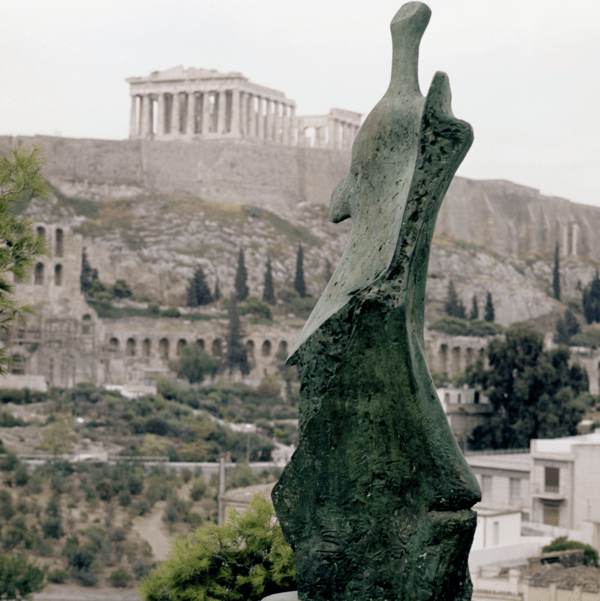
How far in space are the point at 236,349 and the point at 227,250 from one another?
1338 centimetres

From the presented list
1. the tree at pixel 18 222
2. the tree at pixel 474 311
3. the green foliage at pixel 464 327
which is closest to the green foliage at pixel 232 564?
the tree at pixel 18 222

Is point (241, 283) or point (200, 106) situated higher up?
point (200, 106)

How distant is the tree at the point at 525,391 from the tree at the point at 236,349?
16.4 metres

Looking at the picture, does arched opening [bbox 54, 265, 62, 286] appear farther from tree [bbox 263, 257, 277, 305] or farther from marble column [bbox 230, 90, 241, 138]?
marble column [bbox 230, 90, 241, 138]

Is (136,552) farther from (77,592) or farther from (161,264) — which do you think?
(161,264)

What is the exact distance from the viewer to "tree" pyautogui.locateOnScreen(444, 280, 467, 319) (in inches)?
2581

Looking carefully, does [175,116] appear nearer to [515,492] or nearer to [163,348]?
[163,348]

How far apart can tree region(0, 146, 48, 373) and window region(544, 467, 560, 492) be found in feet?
65.1

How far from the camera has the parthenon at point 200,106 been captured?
74.7 meters

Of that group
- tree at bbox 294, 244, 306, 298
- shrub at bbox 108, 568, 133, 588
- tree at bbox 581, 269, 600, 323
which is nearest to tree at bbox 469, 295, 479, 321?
tree at bbox 581, 269, 600, 323

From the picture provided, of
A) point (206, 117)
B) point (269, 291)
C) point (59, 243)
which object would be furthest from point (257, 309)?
point (206, 117)

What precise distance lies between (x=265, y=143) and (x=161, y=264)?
48.3 feet

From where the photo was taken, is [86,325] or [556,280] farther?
[556,280]

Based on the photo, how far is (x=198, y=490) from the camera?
29031mm
